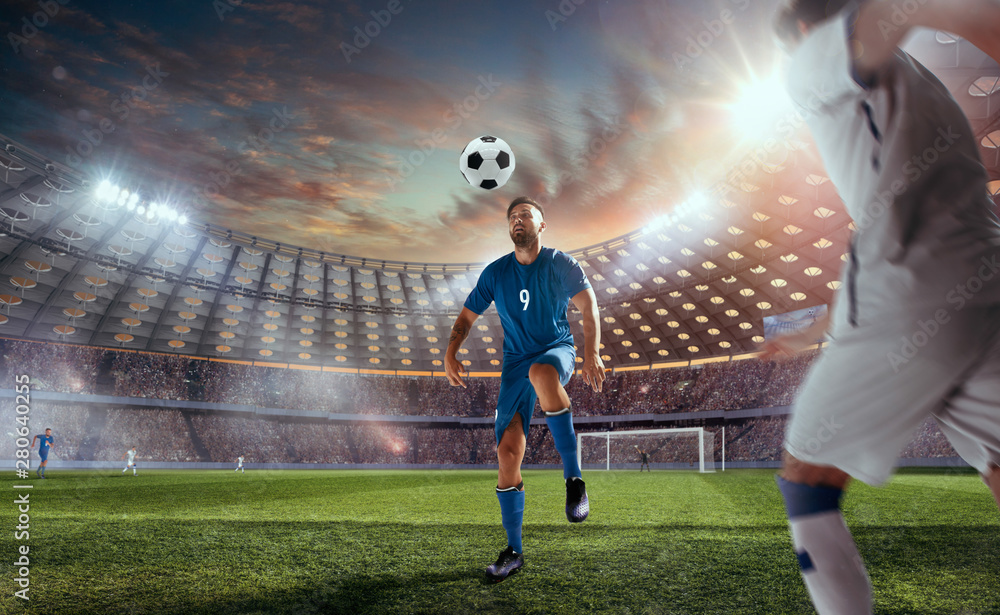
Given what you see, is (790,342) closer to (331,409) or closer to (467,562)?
(467,562)

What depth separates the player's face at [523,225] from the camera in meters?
4.25

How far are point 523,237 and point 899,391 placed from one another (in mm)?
3032

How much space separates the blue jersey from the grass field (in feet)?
5.37

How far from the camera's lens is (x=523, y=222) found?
14.0 ft

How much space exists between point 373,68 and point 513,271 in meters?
22.4

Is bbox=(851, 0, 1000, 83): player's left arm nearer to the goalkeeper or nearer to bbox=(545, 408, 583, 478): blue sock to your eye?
bbox=(545, 408, 583, 478): blue sock

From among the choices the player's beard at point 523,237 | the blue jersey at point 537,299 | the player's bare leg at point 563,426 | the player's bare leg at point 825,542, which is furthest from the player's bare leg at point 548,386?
the player's bare leg at point 825,542

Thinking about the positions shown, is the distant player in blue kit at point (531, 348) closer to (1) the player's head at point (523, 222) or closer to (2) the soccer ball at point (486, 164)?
(1) the player's head at point (523, 222)

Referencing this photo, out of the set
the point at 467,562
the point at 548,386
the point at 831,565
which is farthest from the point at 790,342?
the point at 467,562

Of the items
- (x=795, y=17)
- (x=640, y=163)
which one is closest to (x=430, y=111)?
(x=640, y=163)

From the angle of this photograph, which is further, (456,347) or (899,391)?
(456,347)

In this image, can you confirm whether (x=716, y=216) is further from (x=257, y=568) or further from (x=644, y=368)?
(x=257, y=568)

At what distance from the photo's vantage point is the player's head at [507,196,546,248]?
4.25 m

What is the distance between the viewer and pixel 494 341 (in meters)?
43.1
